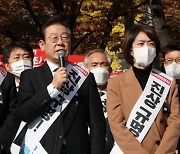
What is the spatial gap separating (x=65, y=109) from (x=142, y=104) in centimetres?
75

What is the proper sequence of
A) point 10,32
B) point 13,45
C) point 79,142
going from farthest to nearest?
point 10,32, point 13,45, point 79,142

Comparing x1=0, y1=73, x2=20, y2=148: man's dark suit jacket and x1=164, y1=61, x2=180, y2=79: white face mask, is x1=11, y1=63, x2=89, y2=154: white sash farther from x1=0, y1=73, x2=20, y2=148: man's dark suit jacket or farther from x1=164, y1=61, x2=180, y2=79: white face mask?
x1=164, y1=61, x2=180, y2=79: white face mask

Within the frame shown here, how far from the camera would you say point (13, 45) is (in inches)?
188

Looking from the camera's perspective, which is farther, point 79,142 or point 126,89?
point 126,89

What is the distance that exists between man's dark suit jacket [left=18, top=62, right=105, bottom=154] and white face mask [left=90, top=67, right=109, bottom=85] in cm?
120

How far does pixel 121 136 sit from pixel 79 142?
50 cm

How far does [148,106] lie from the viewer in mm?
3582

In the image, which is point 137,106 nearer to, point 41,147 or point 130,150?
point 130,150

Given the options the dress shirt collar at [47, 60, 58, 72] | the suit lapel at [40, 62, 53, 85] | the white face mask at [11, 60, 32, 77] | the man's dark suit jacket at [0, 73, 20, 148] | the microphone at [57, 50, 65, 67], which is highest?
the microphone at [57, 50, 65, 67]

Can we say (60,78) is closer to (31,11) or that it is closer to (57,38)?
(57,38)

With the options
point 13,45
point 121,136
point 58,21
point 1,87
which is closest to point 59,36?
point 58,21

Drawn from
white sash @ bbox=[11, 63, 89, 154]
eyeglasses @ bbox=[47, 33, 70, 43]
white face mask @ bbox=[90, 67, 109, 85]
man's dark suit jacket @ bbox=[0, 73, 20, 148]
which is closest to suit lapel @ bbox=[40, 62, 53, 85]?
white sash @ bbox=[11, 63, 89, 154]

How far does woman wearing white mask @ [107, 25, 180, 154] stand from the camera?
137 inches

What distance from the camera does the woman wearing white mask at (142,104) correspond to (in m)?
3.47
